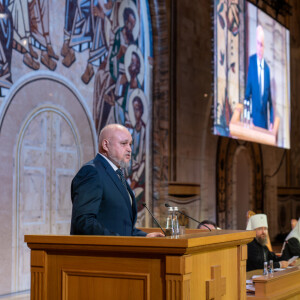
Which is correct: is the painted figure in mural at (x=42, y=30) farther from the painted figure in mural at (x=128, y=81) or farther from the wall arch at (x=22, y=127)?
the painted figure in mural at (x=128, y=81)

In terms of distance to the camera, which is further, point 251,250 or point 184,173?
point 184,173

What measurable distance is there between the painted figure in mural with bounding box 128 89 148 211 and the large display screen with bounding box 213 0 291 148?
169 centimetres

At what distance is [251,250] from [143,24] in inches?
175

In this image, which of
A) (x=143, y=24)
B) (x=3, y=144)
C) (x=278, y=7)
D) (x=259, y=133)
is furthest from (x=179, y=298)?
(x=278, y=7)

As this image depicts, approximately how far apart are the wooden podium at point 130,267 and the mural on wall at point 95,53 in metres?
4.09

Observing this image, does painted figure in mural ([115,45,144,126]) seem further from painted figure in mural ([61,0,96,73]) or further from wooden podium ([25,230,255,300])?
wooden podium ([25,230,255,300])

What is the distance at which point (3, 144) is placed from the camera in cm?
683

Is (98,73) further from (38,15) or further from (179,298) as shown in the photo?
(179,298)

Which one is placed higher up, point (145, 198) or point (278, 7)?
point (278, 7)

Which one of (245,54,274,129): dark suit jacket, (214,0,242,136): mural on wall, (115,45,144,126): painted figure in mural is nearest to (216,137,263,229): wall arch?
(245,54,274,129): dark suit jacket

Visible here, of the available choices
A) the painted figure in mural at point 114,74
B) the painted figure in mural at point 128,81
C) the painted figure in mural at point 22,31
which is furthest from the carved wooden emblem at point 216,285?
the painted figure in mural at point 128,81

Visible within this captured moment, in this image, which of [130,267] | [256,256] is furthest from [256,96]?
[130,267]

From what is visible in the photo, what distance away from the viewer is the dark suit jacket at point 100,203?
3199mm

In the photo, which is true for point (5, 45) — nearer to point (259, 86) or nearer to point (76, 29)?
point (76, 29)
